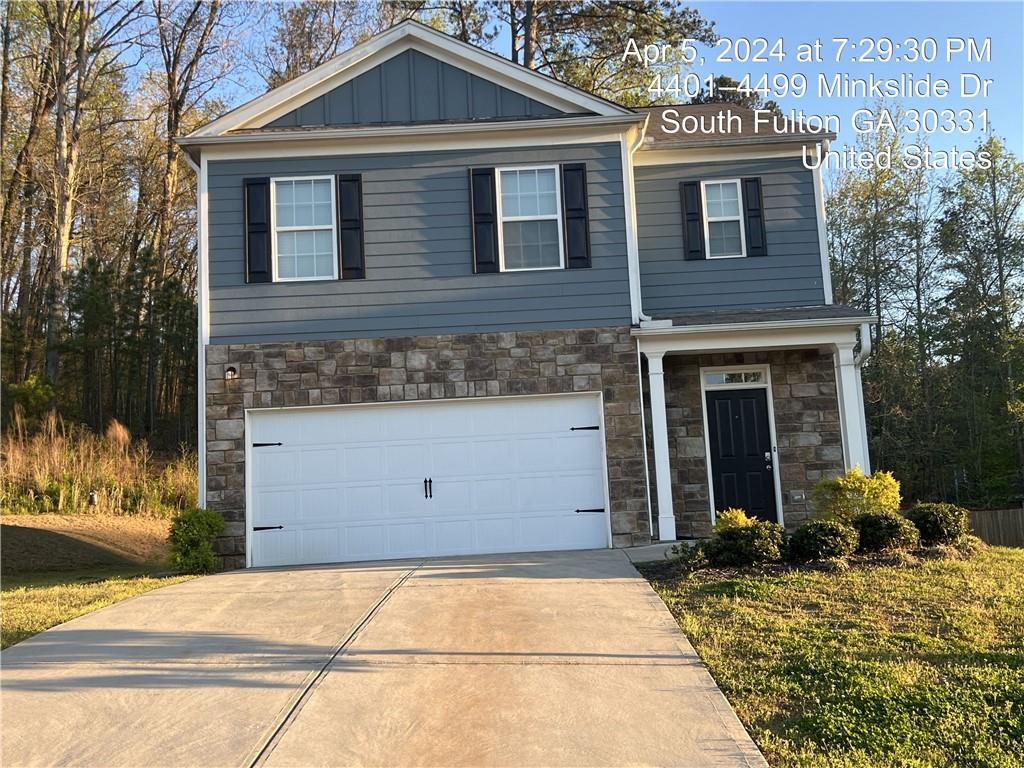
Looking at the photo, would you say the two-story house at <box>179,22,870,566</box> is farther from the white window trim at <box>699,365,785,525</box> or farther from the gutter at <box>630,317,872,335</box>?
the white window trim at <box>699,365,785,525</box>

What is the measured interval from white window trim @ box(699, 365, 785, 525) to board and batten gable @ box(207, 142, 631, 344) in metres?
1.79

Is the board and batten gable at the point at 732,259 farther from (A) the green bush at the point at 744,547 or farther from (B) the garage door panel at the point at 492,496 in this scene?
(A) the green bush at the point at 744,547

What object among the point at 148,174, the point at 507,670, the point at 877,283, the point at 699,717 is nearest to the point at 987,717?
the point at 699,717

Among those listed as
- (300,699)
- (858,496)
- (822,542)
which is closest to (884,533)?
(822,542)

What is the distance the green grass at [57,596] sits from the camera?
7.39 m

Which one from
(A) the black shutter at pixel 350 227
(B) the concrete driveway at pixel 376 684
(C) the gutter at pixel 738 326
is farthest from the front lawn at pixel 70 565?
(C) the gutter at pixel 738 326

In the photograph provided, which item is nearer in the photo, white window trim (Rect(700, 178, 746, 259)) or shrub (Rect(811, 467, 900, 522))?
shrub (Rect(811, 467, 900, 522))

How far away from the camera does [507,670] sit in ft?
18.8

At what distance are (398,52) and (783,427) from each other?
7.21 m

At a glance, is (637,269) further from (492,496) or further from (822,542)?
(822,542)

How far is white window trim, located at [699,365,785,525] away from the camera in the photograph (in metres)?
12.2

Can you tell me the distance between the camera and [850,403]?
38.5 feet

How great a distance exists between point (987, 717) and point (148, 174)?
1010 inches

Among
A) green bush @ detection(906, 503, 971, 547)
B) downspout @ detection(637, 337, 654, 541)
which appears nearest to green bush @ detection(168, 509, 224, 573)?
downspout @ detection(637, 337, 654, 541)
